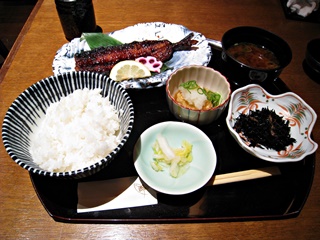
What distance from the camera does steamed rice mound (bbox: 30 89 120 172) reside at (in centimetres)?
130

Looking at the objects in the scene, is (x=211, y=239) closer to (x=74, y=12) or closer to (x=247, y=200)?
(x=247, y=200)

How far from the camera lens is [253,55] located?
6.42ft

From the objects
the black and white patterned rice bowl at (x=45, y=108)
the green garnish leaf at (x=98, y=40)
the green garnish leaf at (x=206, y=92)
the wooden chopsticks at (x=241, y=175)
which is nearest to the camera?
the black and white patterned rice bowl at (x=45, y=108)

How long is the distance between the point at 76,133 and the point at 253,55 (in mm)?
1480

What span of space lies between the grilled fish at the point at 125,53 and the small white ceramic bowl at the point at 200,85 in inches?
15.8

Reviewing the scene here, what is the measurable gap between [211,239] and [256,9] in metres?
2.45

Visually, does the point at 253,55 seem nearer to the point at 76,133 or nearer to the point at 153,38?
the point at 153,38

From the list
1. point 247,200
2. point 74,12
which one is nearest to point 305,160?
point 247,200

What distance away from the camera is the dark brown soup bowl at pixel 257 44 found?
5.61 feet

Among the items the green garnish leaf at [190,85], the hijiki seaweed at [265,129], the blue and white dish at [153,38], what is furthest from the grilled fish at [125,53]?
the hijiki seaweed at [265,129]

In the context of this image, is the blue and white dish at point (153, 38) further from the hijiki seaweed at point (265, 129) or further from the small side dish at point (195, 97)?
the hijiki seaweed at point (265, 129)

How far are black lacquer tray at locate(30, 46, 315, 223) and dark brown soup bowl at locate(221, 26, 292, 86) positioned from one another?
51 centimetres

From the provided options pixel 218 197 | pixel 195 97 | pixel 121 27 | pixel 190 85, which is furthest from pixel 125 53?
pixel 218 197

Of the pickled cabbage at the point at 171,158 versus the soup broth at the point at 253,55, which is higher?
the soup broth at the point at 253,55
